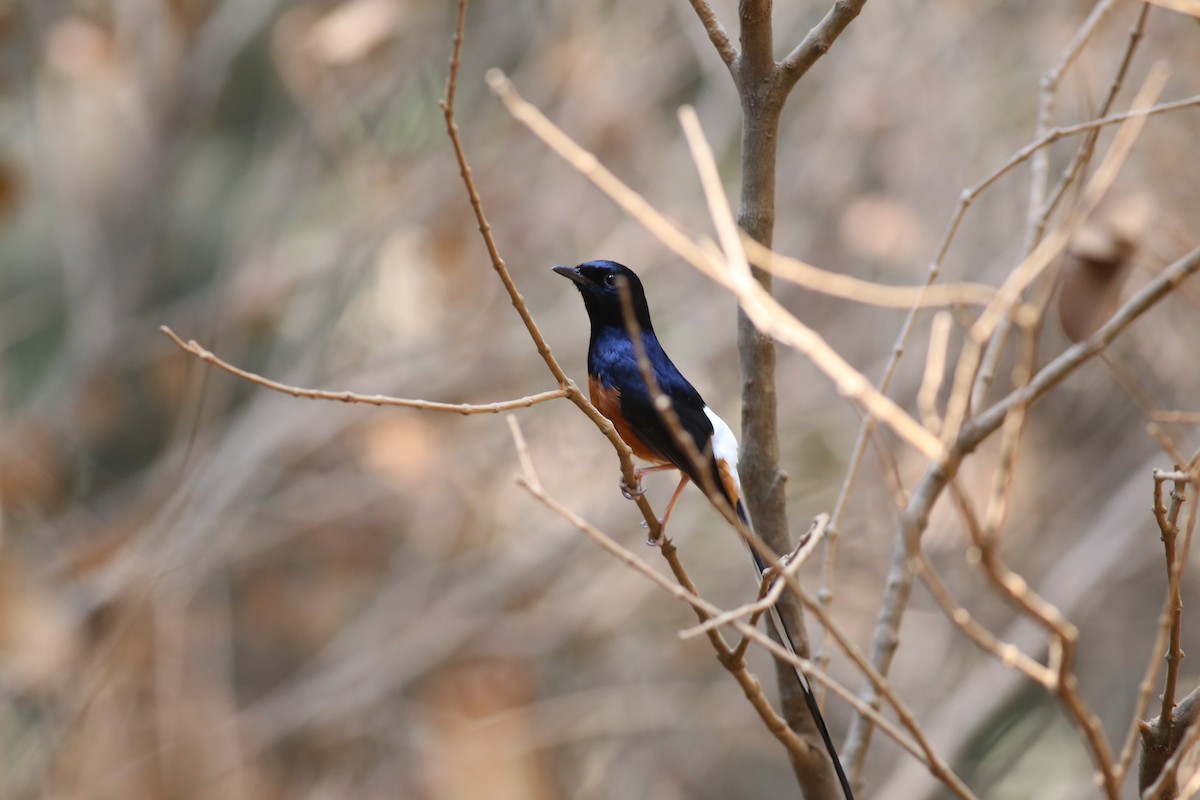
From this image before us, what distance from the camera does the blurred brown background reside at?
582cm

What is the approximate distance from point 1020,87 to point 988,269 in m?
1.27

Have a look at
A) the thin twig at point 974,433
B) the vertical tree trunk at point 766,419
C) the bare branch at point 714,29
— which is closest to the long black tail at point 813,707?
the vertical tree trunk at point 766,419

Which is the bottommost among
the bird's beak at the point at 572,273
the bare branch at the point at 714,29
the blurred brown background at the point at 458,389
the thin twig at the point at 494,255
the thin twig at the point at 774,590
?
the blurred brown background at the point at 458,389

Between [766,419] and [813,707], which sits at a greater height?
[766,419]

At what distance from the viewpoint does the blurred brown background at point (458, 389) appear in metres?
5.82

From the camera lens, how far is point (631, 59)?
6.64 m

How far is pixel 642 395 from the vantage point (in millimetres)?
3051

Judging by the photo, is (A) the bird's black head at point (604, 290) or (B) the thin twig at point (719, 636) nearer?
(B) the thin twig at point (719, 636)

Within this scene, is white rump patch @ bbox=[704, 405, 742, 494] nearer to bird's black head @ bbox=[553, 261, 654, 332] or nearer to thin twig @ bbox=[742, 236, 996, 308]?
bird's black head @ bbox=[553, 261, 654, 332]

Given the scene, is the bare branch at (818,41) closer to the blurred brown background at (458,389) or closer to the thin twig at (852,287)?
the thin twig at (852,287)

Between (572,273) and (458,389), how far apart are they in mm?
3223

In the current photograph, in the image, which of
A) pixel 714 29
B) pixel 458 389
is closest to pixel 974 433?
pixel 714 29

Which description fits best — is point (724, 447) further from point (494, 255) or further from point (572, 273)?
point (494, 255)

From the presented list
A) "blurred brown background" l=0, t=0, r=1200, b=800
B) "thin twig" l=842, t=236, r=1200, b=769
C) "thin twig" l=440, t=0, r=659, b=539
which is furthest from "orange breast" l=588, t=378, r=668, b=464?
"blurred brown background" l=0, t=0, r=1200, b=800
